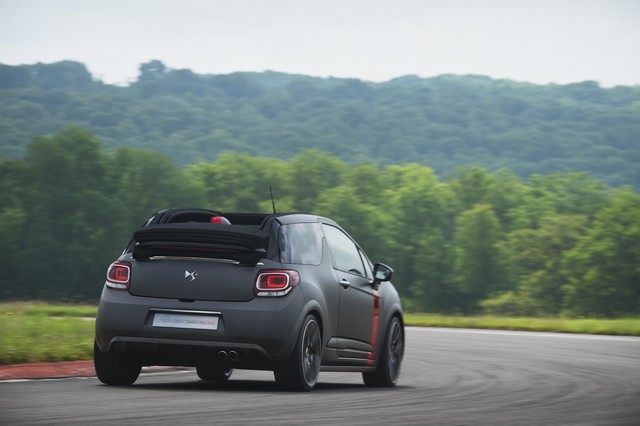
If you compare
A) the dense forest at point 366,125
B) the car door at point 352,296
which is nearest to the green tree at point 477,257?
the dense forest at point 366,125

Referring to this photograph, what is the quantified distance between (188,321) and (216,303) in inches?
10.5

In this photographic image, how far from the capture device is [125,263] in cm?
996

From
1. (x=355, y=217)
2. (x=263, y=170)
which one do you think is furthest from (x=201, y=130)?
(x=355, y=217)

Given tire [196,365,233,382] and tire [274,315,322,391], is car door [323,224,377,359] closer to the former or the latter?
tire [274,315,322,391]

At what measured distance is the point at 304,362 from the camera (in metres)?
10.0

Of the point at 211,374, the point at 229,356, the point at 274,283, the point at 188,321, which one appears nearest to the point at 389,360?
the point at 211,374

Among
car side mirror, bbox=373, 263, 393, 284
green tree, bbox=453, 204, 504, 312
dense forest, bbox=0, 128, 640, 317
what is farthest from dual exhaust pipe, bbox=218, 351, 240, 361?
green tree, bbox=453, 204, 504, 312

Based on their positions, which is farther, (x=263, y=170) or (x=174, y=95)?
(x=174, y=95)

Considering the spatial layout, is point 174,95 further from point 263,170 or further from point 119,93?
point 263,170

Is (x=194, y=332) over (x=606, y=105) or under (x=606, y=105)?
under

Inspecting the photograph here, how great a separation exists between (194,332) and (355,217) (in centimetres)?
10292

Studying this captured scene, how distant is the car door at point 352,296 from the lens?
1091cm

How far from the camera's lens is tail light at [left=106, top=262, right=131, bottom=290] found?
988 centimetres

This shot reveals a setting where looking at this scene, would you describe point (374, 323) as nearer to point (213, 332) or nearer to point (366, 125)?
point (213, 332)
